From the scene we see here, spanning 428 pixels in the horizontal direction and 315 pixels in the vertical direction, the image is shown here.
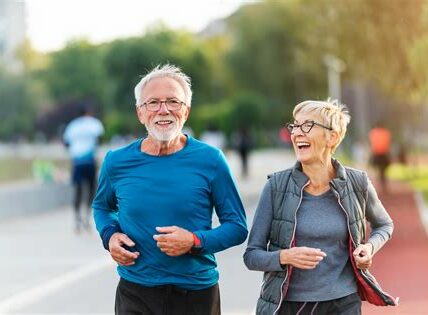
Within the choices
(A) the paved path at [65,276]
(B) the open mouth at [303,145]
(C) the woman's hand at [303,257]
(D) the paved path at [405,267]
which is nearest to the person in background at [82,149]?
(A) the paved path at [65,276]

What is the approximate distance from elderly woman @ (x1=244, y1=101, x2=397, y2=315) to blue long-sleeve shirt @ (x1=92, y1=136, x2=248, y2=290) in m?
0.15

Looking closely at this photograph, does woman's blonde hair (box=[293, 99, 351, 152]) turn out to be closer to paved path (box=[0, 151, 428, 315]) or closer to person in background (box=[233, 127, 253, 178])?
paved path (box=[0, 151, 428, 315])

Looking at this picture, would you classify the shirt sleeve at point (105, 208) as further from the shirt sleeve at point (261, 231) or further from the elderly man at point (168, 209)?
the shirt sleeve at point (261, 231)

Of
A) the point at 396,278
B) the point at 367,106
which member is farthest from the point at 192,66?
the point at 396,278

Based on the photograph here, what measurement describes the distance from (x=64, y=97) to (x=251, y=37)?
155 ft

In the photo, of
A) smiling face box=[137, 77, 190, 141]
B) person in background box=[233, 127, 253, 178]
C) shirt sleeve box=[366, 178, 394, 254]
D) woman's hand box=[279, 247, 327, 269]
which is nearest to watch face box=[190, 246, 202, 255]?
woman's hand box=[279, 247, 327, 269]

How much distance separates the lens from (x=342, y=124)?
513 centimetres

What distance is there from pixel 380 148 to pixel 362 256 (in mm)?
23071

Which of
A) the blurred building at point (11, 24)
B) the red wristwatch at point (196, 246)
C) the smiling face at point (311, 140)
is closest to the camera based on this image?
the red wristwatch at point (196, 246)

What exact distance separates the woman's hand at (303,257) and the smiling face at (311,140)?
1.32 feet

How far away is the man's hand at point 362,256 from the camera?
4949 mm

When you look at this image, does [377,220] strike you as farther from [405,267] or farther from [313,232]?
[405,267]

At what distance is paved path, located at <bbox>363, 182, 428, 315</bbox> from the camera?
1044cm

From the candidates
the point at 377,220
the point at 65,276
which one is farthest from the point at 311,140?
the point at 65,276
